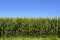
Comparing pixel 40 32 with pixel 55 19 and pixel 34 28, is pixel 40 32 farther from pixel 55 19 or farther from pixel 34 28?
pixel 55 19

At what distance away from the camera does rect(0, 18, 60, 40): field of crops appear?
16516mm

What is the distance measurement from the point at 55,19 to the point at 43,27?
177 cm

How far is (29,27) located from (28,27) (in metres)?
0.11

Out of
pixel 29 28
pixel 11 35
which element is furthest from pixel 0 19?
pixel 29 28

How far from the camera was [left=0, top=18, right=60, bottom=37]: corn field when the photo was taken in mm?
16531

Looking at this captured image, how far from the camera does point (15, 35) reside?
16.5 m

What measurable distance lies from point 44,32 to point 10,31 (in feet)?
12.3

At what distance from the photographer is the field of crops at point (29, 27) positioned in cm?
1652

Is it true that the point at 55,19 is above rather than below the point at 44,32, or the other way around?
above

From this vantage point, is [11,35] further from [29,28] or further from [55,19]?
[55,19]

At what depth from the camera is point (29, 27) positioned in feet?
55.2

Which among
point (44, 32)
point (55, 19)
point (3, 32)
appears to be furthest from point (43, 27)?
point (3, 32)

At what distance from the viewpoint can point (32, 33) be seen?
16.7 meters

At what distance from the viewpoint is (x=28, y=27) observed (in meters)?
16.8
